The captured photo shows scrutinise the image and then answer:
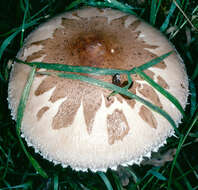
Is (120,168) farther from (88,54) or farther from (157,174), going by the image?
(88,54)

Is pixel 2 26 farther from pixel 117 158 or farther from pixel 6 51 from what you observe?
pixel 117 158

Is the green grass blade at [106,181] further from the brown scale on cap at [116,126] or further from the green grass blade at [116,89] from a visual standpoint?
the green grass blade at [116,89]

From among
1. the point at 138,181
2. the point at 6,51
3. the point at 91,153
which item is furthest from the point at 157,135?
the point at 6,51

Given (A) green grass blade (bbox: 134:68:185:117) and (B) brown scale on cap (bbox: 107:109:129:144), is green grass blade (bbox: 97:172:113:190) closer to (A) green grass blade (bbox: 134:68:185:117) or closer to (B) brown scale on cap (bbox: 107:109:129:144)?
(B) brown scale on cap (bbox: 107:109:129:144)

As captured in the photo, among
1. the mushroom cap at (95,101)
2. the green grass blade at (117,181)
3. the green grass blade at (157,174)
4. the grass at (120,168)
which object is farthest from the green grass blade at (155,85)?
the green grass blade at (117,181)

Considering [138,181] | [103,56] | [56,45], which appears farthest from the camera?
[138,181]

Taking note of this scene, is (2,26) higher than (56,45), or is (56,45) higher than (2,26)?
(56,45)

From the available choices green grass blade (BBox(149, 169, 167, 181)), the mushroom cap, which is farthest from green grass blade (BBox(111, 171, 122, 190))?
the mushroom cap
